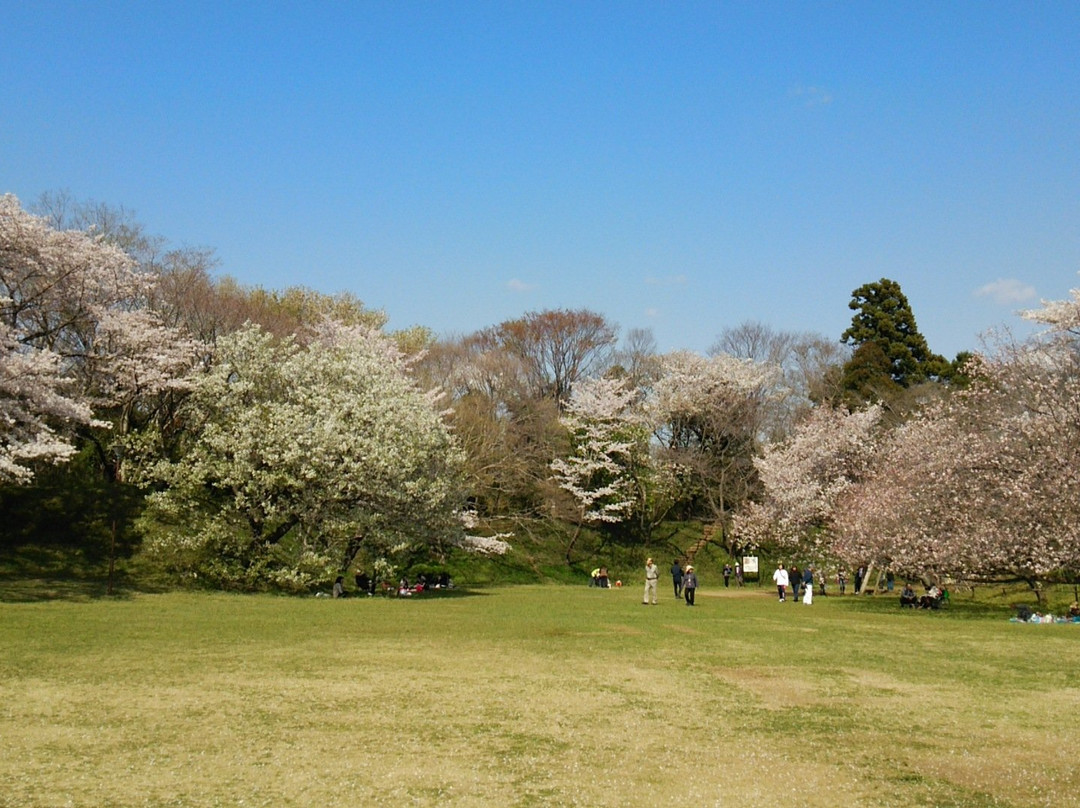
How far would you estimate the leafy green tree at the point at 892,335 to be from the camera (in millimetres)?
59969

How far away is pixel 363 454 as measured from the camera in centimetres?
3275

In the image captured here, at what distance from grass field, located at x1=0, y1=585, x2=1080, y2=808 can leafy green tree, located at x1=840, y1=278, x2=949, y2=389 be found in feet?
133

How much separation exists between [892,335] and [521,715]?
54754mm

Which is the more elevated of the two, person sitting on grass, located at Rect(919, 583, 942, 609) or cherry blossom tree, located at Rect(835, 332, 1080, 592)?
cherry blossom tree, located at Rect(835, 332, 1080, 592)

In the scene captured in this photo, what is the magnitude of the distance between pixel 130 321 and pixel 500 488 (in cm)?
2175

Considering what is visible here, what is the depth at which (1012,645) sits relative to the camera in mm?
20047

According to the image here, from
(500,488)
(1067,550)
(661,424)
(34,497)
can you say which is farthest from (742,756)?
(661,424)

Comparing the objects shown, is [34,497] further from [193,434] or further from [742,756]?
[742,756]

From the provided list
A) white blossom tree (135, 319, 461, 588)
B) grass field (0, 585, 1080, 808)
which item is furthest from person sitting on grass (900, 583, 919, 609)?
white blossom tree (135, 319, 461, 588)

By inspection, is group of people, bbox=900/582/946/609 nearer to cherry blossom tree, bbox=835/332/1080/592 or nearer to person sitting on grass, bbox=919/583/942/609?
person sitting on grass, bbox=919/583/942/609

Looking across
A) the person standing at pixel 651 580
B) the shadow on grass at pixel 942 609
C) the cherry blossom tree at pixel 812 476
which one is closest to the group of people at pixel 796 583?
the shadow on grass at pixel 942 609

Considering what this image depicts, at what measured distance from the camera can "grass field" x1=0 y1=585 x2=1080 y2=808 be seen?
8.92m

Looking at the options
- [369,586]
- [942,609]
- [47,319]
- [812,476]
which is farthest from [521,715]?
[812,476]

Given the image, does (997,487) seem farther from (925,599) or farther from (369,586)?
(369,586)
